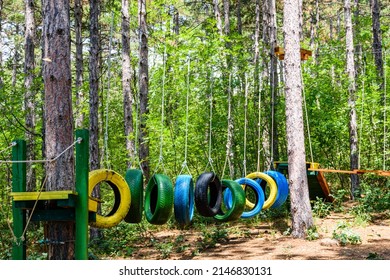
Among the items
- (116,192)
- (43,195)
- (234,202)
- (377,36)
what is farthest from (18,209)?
(377,36)

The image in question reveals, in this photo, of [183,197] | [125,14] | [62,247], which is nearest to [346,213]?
[183,197]

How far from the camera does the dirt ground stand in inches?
269

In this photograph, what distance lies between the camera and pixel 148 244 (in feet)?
29.8

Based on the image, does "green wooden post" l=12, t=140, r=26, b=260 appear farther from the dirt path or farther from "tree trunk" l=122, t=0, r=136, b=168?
"tree trunk" l=122, t=0, r=136, b=168

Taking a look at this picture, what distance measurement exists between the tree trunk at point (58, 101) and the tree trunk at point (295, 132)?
4.34 metres

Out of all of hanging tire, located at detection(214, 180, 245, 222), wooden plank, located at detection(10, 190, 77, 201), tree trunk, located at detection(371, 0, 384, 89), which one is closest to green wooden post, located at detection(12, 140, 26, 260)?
wooden plank, located at detection(10, 190, 77, 201)

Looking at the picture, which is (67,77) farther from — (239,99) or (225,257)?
(239,99)

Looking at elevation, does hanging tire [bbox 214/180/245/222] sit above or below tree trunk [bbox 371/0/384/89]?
below

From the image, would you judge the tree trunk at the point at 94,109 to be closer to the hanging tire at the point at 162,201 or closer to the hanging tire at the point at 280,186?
the hanging tire at the point at 280,186

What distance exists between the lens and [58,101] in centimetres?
484

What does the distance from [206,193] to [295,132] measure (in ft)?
8.85

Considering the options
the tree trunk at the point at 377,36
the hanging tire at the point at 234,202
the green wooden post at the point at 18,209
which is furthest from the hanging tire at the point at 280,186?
the tree trunk at the point at 377,36

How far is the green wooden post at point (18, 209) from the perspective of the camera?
4812mm

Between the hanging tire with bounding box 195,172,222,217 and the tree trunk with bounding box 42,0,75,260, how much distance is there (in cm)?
179
